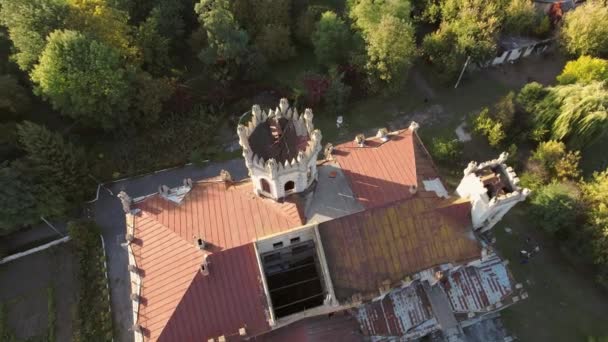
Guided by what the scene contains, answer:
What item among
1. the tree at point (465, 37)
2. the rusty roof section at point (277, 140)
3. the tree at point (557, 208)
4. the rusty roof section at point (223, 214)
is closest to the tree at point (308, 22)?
the tree at point (465, 37)

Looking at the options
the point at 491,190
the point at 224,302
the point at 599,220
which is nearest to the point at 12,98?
the point at 224,302

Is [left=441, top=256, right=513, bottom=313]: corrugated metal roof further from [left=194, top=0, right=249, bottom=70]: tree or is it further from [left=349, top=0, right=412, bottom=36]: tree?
[left=194, top=0, right=249, bottom=70]: tree

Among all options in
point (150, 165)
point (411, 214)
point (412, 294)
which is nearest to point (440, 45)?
point (411, 214)

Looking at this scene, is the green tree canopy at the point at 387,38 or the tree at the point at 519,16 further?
the tree at the point at 519,16

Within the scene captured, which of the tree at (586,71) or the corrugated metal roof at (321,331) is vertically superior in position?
the tree at (586,71)

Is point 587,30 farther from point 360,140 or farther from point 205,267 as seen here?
point 205,267

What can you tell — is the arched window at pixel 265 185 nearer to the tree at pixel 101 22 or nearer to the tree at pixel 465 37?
the tree at pixel 101 22
